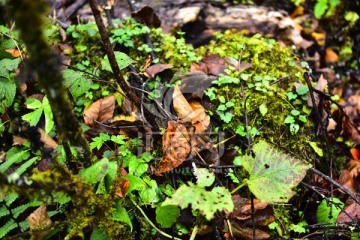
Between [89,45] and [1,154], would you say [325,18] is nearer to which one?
[89,45]

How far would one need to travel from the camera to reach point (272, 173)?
73.2 inches

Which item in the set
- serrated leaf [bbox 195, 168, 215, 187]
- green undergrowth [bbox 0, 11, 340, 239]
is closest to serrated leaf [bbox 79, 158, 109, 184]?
green undergrowth [bbox 0, 11, 340, 239]

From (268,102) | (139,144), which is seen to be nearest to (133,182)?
(139,144)

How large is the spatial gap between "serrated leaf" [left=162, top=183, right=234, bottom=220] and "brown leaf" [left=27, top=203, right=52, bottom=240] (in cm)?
69

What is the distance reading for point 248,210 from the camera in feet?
7.08

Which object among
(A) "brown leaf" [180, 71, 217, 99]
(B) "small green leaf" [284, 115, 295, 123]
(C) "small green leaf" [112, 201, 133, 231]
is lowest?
(B) "small green leaf" [284, 115, 295, 123]

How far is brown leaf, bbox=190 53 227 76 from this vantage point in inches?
113

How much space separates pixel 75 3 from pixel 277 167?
2.94 metres

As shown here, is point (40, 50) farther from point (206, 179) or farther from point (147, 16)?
point (147, 16)

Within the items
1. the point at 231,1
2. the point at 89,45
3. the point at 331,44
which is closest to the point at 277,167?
the point at 89,45

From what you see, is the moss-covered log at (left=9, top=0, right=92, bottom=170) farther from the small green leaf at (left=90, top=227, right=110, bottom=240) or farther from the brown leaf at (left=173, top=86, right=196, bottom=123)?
the brown leaf at (left=173, top=86, right=196, bottom=123)

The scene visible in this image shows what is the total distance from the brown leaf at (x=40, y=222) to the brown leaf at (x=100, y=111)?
2.55ft

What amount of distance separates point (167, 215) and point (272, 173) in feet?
2.18

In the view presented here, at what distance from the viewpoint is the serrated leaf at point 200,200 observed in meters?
1.55
